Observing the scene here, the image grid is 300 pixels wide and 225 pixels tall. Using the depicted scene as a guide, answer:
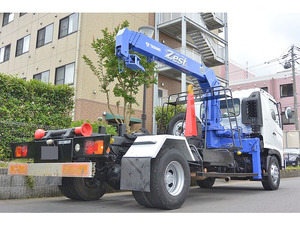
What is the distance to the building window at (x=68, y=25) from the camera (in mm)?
17844

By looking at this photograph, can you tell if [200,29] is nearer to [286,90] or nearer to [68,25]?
[68,25]

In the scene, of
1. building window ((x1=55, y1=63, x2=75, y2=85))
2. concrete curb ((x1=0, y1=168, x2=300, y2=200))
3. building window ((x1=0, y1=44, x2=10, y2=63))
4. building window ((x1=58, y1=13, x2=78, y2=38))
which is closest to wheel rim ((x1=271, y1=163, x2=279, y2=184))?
concrete curb ((x1=0, y1=168, x2=300, y2=200))

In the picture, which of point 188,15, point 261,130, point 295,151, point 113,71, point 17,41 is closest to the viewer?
point 261,130

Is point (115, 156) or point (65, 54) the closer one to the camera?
point (115, 156)

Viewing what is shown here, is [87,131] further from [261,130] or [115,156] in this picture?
[261,130]

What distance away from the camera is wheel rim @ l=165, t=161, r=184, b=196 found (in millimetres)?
5385

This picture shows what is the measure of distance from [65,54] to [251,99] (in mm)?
12360

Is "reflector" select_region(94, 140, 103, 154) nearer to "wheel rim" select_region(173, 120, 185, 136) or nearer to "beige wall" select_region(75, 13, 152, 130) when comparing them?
"wheel rim" select_region(173, 120, 185, 136)

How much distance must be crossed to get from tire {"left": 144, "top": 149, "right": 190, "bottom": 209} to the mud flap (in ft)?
0.57

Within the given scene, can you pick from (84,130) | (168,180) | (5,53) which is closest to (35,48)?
(5,53)

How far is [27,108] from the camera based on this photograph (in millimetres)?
8922

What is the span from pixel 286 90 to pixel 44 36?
87.0 ft


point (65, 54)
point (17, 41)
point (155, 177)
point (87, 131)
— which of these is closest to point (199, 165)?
point (155, 177)

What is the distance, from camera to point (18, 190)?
6645 millimetres
